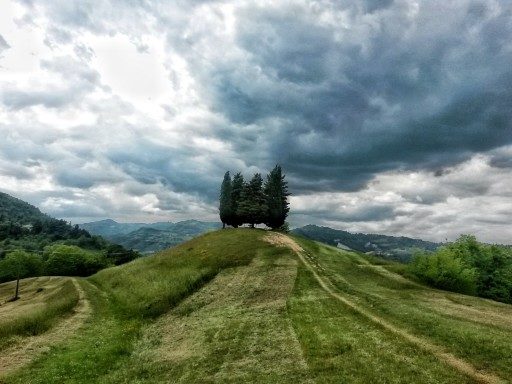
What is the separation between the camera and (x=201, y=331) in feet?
146

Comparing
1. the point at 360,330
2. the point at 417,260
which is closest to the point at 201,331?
the point at 360,330

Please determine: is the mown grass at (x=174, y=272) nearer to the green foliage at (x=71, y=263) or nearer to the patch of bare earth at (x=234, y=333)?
the patch of bare earth at (x=234, y=333)

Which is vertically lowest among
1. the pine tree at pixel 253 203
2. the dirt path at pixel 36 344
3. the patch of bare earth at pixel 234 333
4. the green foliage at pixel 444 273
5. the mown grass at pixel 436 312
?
the dirt path at pixel 36 344

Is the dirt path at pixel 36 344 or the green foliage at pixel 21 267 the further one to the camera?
the green foliage at pixel 21 267

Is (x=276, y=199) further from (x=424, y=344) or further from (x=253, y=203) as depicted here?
(x=424, y=344)

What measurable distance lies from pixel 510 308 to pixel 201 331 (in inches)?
1512

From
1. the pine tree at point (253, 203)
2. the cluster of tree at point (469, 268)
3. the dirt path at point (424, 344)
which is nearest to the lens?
the dirt path at point (424, 344)

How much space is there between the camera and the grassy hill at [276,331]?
95.9ft

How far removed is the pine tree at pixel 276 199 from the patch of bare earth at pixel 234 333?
151 feet

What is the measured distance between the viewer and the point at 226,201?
4847 inches

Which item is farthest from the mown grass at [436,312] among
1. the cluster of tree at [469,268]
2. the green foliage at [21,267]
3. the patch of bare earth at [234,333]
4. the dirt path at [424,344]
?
the green foliage at [21,267]

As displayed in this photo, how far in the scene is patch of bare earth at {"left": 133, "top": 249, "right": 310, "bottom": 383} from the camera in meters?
32.1

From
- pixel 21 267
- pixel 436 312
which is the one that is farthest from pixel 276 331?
pixel 21 267

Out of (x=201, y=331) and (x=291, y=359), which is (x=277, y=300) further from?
(x=291, y=359)
